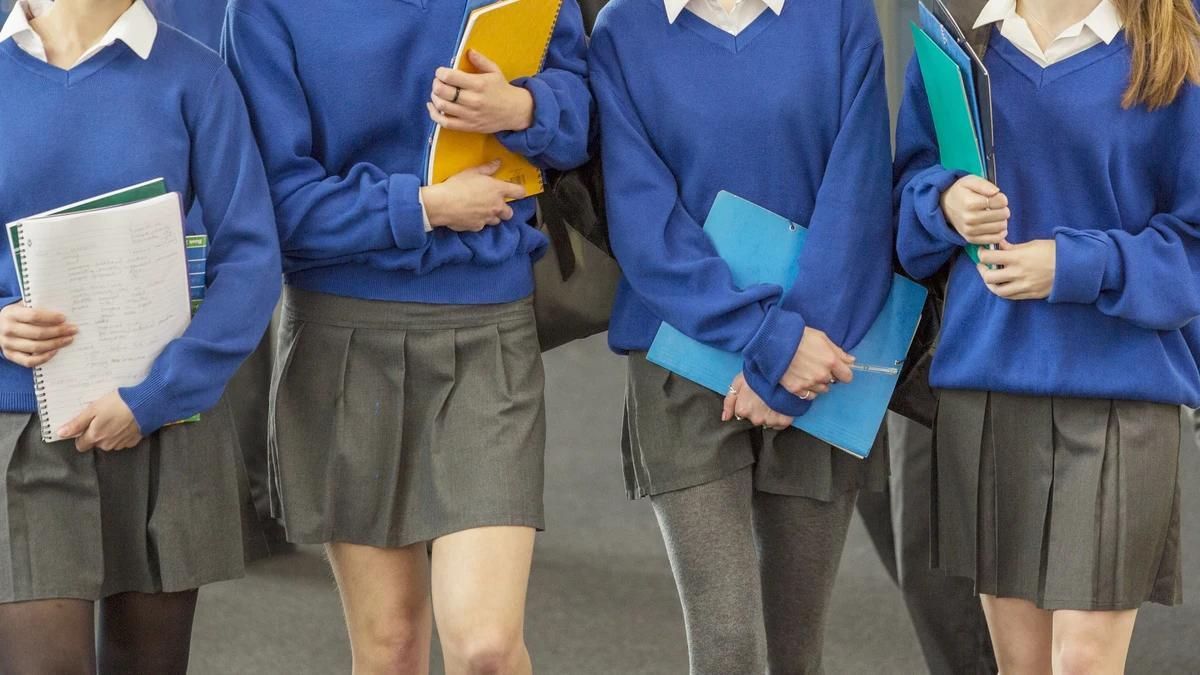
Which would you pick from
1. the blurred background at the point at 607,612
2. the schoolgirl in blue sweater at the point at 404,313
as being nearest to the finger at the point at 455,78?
the schoolgirl in blue sweater at the point at 404,313

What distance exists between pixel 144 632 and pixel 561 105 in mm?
A: 951

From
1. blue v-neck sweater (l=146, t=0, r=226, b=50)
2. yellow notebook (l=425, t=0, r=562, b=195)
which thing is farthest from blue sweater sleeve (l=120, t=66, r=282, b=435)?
blue v-neck sweater (l=146, t=0, r=226, b=50)

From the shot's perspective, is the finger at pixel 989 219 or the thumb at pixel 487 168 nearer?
the finger at pixel 989 219

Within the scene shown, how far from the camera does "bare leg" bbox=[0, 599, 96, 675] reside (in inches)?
77.7

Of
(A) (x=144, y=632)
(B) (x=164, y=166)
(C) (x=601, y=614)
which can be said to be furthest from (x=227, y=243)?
(C) (x=601, y=614)

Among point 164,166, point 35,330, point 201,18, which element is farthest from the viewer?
point 201,18

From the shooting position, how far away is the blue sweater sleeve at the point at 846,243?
7.25 feet

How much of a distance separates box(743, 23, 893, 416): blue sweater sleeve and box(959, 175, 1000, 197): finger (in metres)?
0.19

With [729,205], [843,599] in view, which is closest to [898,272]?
[729,205]

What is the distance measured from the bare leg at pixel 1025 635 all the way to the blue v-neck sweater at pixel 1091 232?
0.35 metres

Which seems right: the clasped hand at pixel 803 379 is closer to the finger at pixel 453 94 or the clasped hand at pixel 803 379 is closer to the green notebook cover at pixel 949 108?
the green notebook cover at pixel 949 108

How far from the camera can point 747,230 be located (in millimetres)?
2242

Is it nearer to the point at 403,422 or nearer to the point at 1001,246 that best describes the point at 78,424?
the point at 403,422

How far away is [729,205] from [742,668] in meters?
0.68
